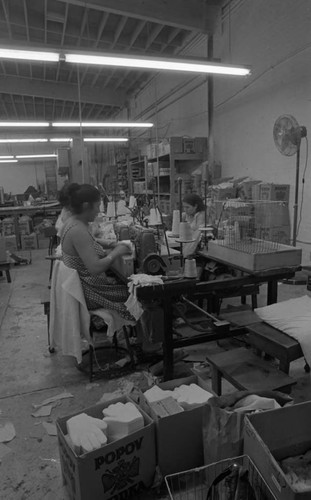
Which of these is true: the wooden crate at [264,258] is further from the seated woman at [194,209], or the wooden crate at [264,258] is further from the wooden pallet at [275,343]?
the seated woman at [194,209]

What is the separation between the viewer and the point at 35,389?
7.59 ft

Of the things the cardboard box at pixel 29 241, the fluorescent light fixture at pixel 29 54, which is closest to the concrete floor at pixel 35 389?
the fluorescent light fixture at pixel 29 54

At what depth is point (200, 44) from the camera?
242 inches

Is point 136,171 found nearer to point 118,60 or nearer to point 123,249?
point 118,60

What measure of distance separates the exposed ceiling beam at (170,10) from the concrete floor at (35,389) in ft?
12.0

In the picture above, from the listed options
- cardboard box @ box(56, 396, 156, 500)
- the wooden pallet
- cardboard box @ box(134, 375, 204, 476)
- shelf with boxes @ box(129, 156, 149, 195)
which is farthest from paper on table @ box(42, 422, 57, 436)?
shelf with boxes @ box(129, 156, 149, 195)

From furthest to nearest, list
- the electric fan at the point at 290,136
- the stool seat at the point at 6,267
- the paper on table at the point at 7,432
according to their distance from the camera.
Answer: the stool seat at the point at 6,267 → the electric fan at the point at 290,136 → the paper on table at the point at 7,432

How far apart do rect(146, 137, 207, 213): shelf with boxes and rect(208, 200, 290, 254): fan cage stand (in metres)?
1.79

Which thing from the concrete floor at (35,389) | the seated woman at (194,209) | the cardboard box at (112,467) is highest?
the seated woman at (194,209)

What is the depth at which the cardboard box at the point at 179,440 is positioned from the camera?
1.46 metres

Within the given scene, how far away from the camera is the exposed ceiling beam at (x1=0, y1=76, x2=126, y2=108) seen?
8.03m

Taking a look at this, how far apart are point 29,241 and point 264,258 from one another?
5599 millimetres

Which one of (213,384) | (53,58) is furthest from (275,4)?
(213,384)

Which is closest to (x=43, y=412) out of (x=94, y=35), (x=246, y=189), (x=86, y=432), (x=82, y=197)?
(x=86, y=432)
